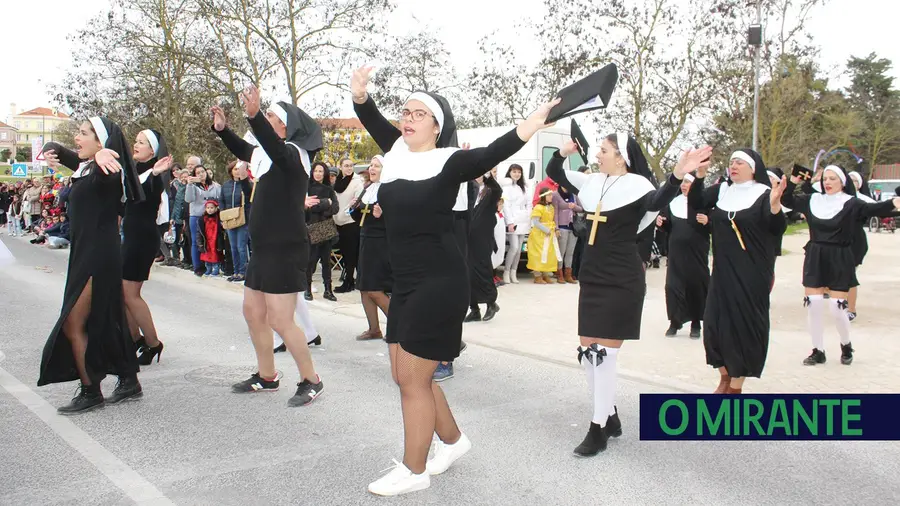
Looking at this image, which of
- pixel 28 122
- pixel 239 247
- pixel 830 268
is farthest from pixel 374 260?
pixel 28 122

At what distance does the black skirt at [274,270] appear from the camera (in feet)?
17.8

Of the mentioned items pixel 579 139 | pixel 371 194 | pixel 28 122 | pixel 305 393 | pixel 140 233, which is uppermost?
pixel 28 122

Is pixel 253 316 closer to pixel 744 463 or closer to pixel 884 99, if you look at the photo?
pixel 744 463

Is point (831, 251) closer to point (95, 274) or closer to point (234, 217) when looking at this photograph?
point (95, 274)

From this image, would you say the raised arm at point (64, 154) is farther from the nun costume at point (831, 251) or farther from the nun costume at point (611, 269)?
the nun costume at point (831, 251)

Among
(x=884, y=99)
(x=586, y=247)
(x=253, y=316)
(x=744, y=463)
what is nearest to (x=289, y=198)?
(x=253, y=316)

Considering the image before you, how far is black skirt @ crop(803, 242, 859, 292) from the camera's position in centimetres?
717

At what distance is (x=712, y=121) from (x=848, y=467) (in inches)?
986

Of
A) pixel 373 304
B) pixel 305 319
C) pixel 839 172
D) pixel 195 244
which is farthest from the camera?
pixel 195 244

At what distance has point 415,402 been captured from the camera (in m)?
3.77

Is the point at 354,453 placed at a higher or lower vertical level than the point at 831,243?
lower

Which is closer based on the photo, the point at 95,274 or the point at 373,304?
the point at 95,274

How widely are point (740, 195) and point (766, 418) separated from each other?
158 centimetres

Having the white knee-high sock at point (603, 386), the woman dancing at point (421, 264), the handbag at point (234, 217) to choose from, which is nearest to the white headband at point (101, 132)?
the woman dancing at point (421, 264)
